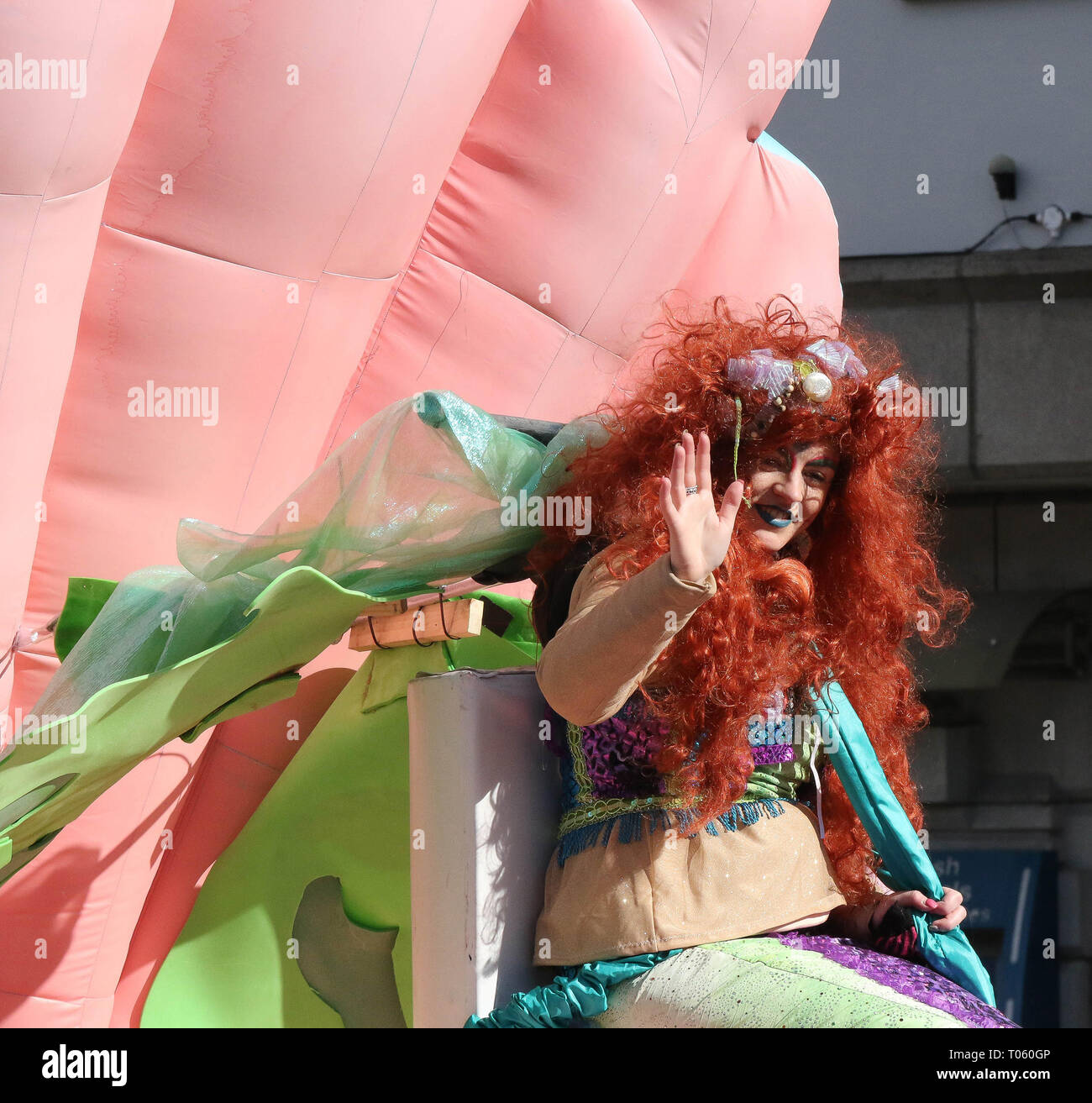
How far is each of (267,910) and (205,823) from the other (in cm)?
20

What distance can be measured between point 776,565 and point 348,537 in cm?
54

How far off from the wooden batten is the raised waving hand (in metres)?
0.44

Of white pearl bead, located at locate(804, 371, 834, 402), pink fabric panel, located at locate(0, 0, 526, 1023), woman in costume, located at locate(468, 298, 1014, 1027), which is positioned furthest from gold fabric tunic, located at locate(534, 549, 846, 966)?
pink fabric panel, located at locate(0, 0, 526, 1023)

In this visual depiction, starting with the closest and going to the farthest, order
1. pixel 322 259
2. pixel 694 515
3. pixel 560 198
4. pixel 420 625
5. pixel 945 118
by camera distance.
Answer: pixel 694 515 < pixel 420 625 < pixel 322 259 < pixel 560 198 < pixel 945 118

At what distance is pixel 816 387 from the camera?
5.46 feet

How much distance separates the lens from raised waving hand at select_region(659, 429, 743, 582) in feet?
4.55

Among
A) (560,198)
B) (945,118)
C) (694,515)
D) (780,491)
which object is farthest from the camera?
(945,118)

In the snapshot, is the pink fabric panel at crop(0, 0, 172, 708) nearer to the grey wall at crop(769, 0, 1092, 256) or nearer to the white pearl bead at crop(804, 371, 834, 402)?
the white pearl bead at crop(804, 371, 834, 402)

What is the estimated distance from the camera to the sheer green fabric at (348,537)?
5.61ft

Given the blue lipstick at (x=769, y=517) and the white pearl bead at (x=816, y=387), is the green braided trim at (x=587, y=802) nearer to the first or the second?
the blue lipstick at (x=769, y=517)

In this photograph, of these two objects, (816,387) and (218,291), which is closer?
(816,387)

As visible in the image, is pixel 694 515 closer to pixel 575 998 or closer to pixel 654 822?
pixel 654 822

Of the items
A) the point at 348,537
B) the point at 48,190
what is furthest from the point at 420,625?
the point at 48,190

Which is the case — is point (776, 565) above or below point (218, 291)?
below
